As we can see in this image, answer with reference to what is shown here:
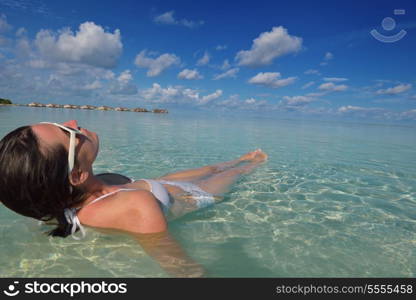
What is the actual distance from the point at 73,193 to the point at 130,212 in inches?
19.1

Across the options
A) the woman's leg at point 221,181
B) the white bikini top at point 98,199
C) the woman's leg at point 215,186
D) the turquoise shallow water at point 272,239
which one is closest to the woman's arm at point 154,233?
the white bikini top at point 98,199

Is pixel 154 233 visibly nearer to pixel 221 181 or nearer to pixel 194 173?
pixel 194 173

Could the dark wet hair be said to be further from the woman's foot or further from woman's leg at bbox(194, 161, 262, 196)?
the woman's foot

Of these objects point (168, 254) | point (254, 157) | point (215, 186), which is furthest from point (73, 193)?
point (254, 157)

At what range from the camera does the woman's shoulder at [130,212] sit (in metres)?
2.09

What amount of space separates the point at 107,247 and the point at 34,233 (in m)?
0.91

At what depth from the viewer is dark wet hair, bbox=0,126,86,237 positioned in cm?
164

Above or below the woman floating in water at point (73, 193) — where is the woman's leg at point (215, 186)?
below

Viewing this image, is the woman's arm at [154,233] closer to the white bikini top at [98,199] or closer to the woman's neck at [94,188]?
the white bikini top at [98,199]

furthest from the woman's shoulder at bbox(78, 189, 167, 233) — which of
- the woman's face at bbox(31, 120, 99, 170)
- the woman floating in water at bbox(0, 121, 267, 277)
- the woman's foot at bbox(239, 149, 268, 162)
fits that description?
the woman's foot at bbox(239, 149, 268, 162)

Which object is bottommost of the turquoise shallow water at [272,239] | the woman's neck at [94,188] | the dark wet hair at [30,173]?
the turquoise shallow water at [272,239]

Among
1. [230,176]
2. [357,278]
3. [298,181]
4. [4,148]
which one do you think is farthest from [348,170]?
[4,148]

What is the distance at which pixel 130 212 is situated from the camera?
2.12 metres

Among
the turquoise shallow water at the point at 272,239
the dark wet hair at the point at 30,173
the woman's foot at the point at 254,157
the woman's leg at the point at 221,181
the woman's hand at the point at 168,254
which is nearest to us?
the dark wet hair at the point at 30,173
